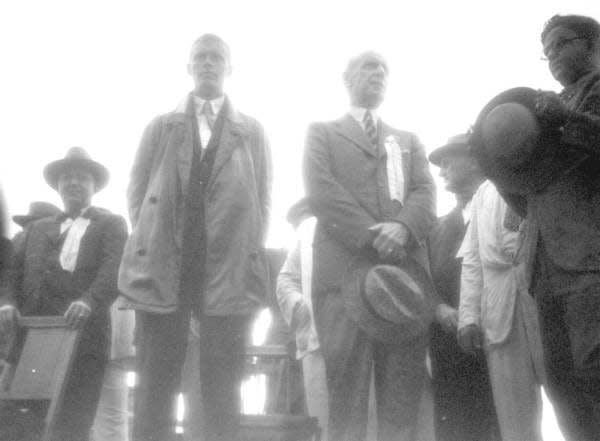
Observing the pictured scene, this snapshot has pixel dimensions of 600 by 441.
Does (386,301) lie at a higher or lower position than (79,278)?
lower

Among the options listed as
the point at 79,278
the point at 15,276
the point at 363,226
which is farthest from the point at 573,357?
the point at 15,276

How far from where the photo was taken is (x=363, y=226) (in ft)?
12.5

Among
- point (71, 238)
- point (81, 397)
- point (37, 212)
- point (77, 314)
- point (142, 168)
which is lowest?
point (81, 397)

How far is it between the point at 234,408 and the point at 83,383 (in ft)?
5.72

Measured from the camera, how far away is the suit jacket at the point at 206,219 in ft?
12.0

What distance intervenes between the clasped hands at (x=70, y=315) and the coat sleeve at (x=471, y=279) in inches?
77.2

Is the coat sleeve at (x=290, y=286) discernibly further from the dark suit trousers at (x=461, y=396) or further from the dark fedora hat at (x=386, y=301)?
the dark fedora hat at (x=386, y=301)

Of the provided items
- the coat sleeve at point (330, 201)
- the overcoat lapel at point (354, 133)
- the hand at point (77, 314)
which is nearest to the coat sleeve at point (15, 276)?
the hand at point (77, 314)

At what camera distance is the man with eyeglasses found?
302 cm

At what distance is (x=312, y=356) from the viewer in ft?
15.4

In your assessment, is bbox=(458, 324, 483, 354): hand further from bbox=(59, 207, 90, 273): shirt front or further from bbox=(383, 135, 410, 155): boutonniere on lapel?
bbox=(59, 207, 90, 273): shirt front

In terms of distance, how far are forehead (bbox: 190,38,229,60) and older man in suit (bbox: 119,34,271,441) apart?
0.15 metres

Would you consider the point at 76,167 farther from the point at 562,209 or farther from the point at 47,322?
the point at 562,209

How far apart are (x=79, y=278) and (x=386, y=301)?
214 cm
